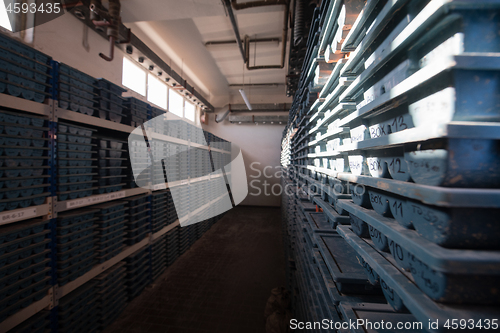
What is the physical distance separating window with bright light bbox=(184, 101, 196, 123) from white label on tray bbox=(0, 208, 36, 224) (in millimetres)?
5966

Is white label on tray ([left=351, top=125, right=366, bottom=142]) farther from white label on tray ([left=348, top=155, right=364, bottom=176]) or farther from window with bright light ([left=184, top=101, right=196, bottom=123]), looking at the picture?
window with bright light ([left=184, top=101, right=196, bottom=123])

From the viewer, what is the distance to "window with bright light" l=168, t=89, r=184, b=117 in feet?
20.2

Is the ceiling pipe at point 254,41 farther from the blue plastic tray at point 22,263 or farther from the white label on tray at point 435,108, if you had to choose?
the white label on tray at point 435,108

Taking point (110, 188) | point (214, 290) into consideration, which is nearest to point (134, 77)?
point (110, 188)

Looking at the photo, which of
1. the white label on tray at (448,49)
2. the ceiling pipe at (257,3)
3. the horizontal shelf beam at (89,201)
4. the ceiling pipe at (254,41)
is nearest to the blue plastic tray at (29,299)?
the horizontal shelf beam at (89,201)

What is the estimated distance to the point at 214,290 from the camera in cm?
306

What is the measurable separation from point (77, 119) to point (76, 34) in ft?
7.06

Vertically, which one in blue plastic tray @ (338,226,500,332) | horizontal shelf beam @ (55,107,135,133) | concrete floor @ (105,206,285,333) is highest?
horizontal shelf beam @ (55,107,135,133)

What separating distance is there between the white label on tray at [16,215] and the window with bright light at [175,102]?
16.1 feet

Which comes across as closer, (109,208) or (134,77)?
(109,208)

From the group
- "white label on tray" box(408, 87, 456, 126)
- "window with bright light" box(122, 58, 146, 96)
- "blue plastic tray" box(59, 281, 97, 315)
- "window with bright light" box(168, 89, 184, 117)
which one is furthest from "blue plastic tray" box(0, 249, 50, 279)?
"window with bright light" box(168, 89, 184, 117)

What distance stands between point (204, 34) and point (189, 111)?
3.21 metres

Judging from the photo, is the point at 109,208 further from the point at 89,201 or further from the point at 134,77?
the point at 134,77

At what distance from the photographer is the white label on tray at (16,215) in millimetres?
1469
